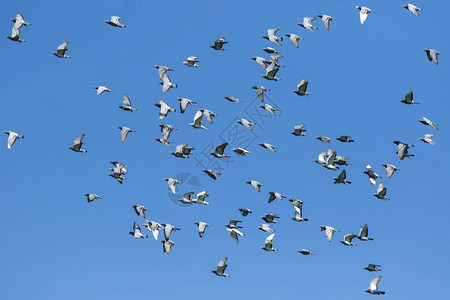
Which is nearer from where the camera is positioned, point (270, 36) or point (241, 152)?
point (241, 152)

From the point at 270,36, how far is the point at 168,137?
46.5 feet

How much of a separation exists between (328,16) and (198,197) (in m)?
21.2

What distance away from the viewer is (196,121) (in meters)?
75.6

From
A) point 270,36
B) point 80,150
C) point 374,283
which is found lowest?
point 374,283

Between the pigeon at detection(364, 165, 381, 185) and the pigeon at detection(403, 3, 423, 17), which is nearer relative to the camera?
the pigeon at detection(403, 3, 423, 17)

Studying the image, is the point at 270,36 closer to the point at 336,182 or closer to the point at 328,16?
the point at 328,16

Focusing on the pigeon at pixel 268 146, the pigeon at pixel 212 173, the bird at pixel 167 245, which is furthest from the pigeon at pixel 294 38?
the bird at pixel 167 245

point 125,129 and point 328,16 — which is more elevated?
point 328,16

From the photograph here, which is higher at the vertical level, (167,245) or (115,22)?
(115,22)

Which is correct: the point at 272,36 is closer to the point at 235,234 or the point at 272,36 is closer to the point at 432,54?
the point at 432,54

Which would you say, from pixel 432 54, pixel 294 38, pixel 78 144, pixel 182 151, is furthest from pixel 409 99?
pixel 78 144

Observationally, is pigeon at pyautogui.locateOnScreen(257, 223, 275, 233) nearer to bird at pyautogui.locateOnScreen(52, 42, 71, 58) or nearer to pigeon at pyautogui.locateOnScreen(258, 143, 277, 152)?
pigeon at pyautogui.locateOnScreen(258, 143, 277, 152)

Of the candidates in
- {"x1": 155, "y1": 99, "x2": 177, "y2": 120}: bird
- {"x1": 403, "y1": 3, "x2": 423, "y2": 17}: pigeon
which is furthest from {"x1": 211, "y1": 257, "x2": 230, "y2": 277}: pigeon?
{"x1": 403, "y1": 3, "x2": 423, "y2": 17}: pigeon

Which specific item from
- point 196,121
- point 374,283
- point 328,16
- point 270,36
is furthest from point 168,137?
point 374,283
